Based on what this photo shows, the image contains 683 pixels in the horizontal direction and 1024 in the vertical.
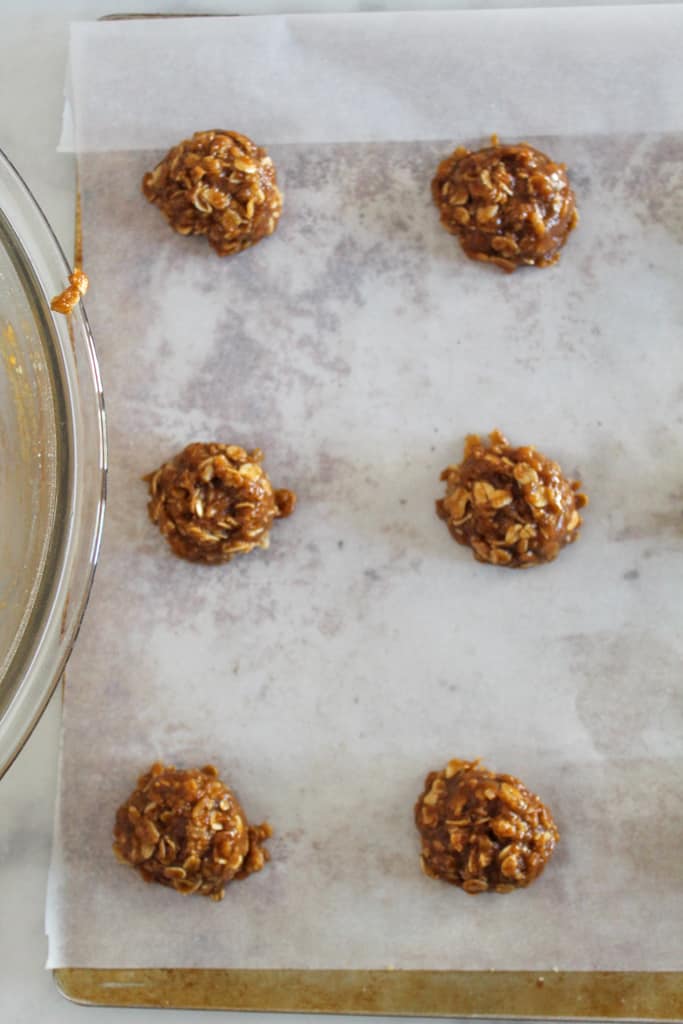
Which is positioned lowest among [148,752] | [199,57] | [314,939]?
[314,939]

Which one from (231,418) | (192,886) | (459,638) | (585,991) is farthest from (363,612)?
(585,991)

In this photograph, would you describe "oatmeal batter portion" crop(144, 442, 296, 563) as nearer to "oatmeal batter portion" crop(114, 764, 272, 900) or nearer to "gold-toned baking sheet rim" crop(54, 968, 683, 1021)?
"oatmeal batter portion" crop(114, 764, 272, 900)

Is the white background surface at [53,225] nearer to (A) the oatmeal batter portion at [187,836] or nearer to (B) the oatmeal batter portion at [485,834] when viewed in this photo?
(A) the oatmeal batter portion at [187,836]

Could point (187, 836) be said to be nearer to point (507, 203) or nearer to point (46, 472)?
point (46, 472)

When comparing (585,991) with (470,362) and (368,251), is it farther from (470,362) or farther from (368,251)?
(368,251)

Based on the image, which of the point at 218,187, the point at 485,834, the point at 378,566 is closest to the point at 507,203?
the point at 218,187

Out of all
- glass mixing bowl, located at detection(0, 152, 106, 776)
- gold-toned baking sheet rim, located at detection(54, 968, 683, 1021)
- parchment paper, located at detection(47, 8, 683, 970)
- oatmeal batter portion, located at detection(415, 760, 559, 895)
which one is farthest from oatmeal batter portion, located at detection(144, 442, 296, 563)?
gold-toned baking sheet rim, located at detection(54, 968, 683, 1021)
